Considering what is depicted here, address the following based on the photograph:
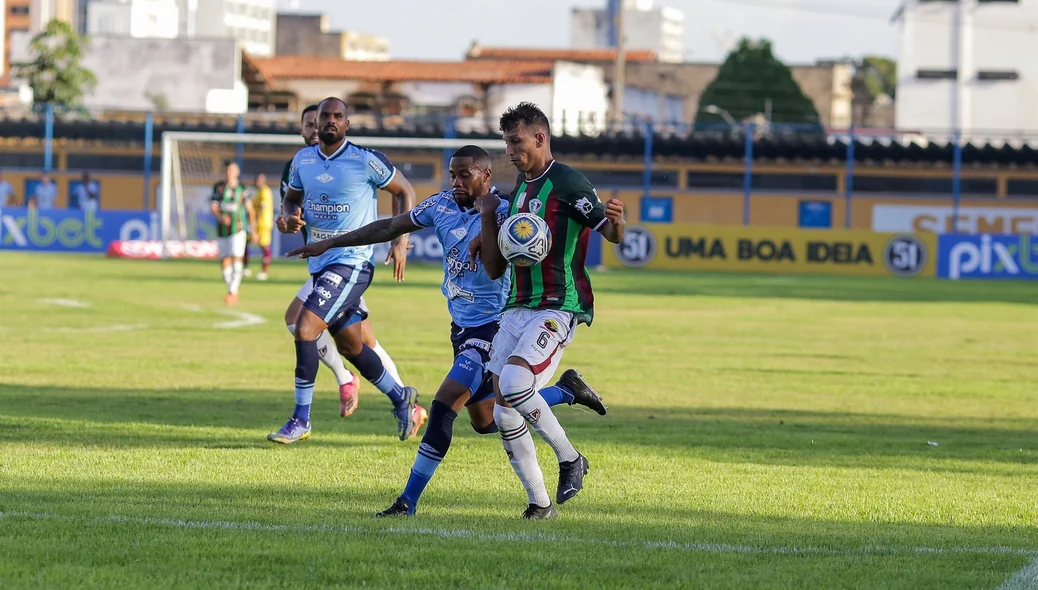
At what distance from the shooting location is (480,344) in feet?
27.4

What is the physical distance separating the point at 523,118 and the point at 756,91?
105 meters

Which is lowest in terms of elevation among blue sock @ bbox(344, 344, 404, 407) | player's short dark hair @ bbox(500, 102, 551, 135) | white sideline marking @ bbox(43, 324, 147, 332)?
white sideline marking @ bbox(43, 324, 147, 332)

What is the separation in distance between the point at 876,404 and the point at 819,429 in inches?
87.3

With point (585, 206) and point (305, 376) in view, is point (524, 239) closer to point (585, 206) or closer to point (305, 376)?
point (585, 206)

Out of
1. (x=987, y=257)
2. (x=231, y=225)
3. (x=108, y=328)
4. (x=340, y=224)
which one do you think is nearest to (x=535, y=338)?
(x=340, y=224)

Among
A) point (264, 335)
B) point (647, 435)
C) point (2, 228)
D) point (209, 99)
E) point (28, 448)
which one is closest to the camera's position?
point (28, 448)

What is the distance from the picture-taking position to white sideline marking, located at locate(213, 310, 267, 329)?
2069cm

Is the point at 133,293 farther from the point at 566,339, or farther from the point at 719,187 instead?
the point at 719,187

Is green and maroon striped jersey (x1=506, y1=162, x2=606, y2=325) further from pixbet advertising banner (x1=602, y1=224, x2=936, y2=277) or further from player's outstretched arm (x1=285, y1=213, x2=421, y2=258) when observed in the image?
pixbet advertising banner (x1=602, y1=224, x2=936, y2=277)

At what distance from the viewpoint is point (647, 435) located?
1121 centimetres

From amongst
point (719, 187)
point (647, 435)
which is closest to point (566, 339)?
point (647, 435)

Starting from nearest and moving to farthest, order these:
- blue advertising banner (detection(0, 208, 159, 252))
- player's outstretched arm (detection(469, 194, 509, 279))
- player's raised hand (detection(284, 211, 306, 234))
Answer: player's outstretched arm (detection(469, 194, 509, 279))
player's raised hand (detection(284, 211, 306, 234))
blue advertising banner (detection(0, 208, 159, 252))

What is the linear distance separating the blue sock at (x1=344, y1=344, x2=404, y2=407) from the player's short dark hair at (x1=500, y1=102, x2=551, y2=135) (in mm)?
3888

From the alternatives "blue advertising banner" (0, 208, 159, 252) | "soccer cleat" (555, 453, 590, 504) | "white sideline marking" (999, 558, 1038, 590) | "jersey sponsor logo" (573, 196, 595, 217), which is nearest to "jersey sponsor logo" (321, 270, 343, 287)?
"soccer cleat" (555, 453, 590, 504)
